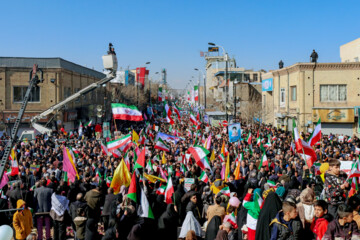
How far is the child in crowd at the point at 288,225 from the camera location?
242 inches

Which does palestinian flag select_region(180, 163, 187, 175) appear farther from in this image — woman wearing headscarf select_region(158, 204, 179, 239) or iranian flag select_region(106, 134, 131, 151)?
woman wearing headscarf select_region(158, 204, 179, 239)

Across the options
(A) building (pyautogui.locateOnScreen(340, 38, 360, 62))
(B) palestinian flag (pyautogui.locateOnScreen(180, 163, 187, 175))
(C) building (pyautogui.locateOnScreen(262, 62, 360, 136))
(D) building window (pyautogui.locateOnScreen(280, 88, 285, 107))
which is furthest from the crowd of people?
(A) building (pyautogui.locateOnScreen(340, 38, 360, 62))

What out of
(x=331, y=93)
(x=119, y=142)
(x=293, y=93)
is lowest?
(x=119, y=142)

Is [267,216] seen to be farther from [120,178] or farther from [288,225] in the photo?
[120,178]

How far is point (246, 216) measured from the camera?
26.7 ft

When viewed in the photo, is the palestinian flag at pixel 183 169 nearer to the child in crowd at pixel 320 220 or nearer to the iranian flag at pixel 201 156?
the iranian flag at pixel 201 156

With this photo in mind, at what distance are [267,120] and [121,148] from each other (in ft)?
98.1

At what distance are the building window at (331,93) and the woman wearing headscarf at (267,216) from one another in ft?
96.4

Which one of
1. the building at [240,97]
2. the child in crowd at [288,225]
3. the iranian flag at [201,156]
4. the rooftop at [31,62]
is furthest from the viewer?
the building at [240,97]

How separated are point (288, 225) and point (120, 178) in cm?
569

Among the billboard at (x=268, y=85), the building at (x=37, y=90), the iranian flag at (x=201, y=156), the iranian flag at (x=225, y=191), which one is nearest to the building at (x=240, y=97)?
the billboard at (x=268, y=85)

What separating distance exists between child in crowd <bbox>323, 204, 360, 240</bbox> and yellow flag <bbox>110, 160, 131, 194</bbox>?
5.93m

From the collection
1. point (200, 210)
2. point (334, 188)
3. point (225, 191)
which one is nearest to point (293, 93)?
point (225, 191)

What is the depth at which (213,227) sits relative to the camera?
25.5 ft
